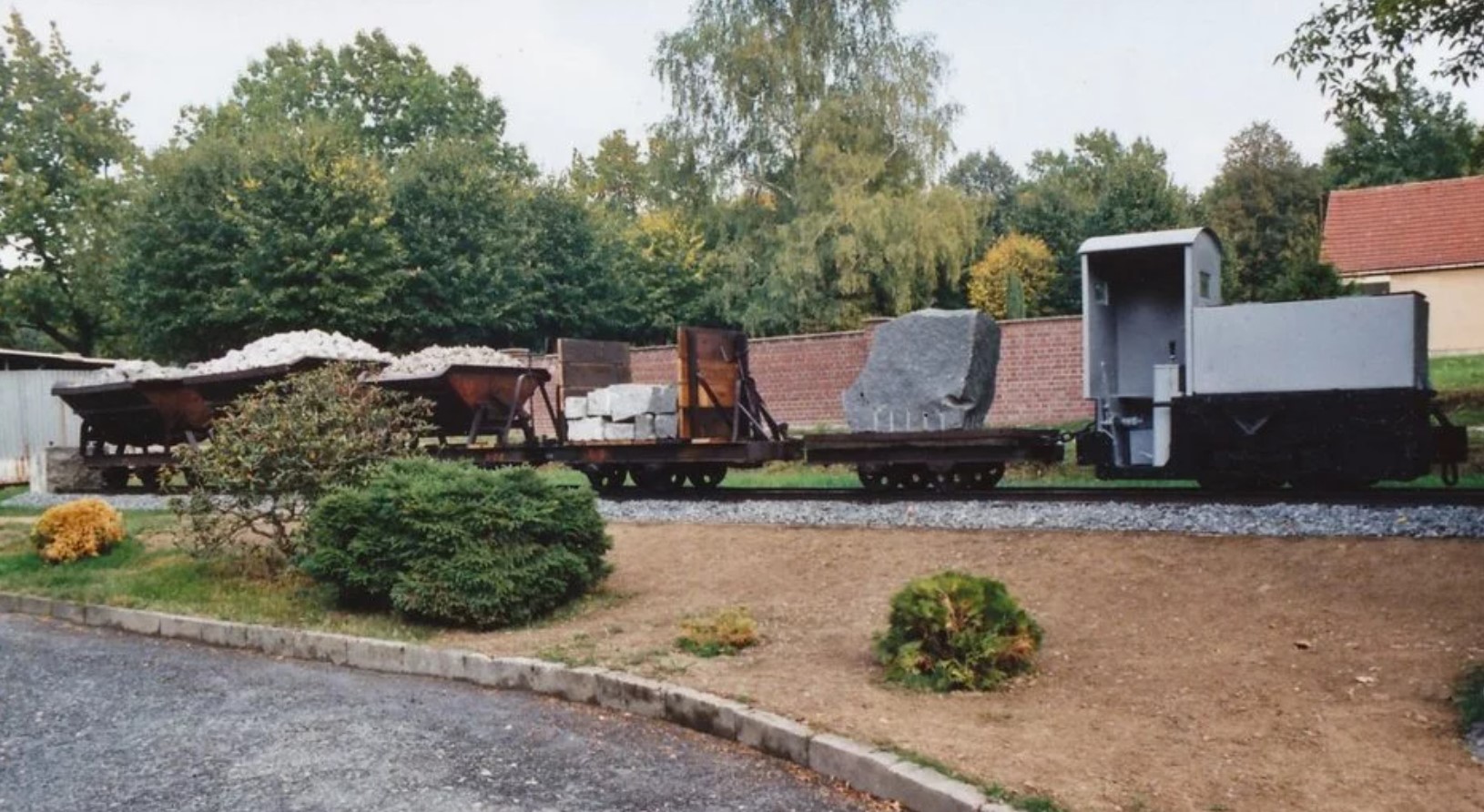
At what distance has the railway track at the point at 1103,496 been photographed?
1010cm

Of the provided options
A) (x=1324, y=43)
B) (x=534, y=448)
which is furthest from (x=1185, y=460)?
(x=534, y=448)

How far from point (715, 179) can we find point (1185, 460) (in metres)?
23.4

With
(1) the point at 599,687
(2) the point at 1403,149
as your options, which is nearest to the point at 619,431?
(1) the point at 599,687

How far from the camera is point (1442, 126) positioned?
48094 mm

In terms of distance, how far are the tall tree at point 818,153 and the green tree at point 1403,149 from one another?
24.9 metres

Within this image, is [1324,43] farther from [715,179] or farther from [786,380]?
[715,179]

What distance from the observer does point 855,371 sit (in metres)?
25.5

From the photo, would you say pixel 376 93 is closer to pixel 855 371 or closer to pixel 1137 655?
pixel 855 371

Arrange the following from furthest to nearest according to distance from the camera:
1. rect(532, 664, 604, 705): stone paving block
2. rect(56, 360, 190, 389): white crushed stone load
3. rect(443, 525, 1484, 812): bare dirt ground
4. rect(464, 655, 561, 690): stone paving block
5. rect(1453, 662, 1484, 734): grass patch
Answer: rect(56, 360, 190, 389): white crushed stone load → rect(464, 655, 561, 690): stone paving block → rect(532, 664, 604, 705): stone paving block → rect(1453, 662, 1484, 734): grass patch → rect(443, 525, 1484, 812): bare dirt ground

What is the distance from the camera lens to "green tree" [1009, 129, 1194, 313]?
4078 centimetres

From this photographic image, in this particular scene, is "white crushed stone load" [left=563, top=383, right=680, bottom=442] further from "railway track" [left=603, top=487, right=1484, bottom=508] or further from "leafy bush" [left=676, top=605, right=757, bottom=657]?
"leafy bush" [left=676, top=605, right=757, bottom=657]

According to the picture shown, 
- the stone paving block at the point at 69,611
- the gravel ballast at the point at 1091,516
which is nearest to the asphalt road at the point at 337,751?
the stone paving block at the point at 69,611

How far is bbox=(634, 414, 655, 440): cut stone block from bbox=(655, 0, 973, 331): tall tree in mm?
16828

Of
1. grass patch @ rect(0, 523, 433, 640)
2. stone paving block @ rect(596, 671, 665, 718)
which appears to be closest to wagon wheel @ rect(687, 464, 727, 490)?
grass patch @ rect(0, 523, 433, 640)
